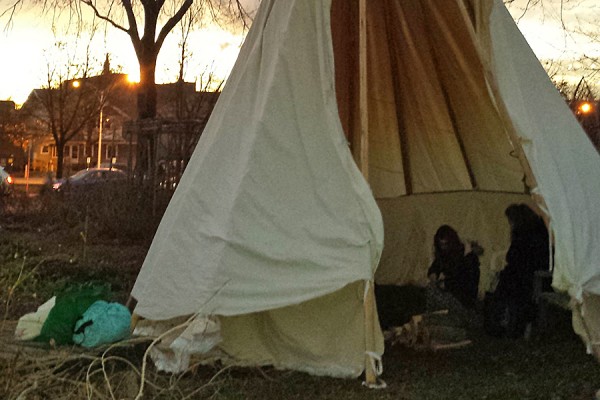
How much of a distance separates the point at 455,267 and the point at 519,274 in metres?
0.81

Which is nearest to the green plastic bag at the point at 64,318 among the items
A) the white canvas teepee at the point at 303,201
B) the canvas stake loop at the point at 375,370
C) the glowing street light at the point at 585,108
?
the white canvas teepee at the point at 303,201

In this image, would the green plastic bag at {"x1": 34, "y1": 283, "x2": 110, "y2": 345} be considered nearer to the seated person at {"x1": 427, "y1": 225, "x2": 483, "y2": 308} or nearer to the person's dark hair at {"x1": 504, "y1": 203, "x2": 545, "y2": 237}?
the seated person at {"x1": 427, "y1": 225, "x2": 483, "y2": 308}

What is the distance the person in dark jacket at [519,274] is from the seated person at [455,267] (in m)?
0.41

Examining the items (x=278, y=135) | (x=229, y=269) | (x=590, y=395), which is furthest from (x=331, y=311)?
(x=590, y=395)

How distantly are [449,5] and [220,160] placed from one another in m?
2.12

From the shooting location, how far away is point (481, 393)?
16.5 ft

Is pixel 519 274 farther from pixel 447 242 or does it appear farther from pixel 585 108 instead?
pixel 585 108

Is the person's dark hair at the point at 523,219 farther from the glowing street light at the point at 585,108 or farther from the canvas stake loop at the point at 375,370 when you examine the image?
the glowing street light at the point at 585,108

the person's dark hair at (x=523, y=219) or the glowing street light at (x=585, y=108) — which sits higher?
the glowing street light at (x=585, y=108)

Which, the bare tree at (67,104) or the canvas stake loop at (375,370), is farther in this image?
the bare tree at (67,104)

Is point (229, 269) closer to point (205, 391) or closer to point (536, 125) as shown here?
point (205, 391)

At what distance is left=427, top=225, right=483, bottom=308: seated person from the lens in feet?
24.6

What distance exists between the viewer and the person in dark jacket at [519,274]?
665 cm

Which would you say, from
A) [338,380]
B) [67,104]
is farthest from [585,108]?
[67,104]
